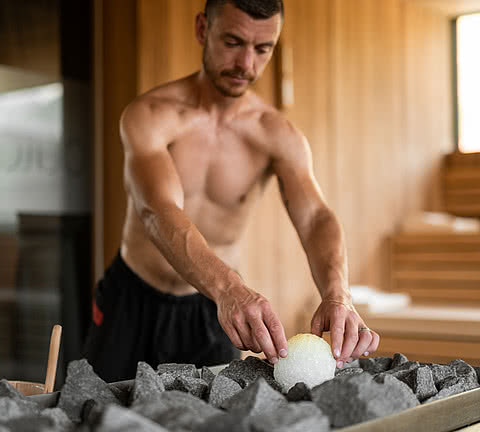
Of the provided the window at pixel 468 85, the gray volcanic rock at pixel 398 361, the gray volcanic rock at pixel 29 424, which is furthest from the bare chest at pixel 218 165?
the window at pixel 468 85

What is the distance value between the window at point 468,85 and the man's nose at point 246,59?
13.1ft

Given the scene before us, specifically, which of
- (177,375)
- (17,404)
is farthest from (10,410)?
(177,375)

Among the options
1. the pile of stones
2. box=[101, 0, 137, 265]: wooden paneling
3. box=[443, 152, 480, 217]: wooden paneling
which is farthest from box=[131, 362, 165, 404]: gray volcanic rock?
box=[443, 152, 480, 217]: wooden paneling

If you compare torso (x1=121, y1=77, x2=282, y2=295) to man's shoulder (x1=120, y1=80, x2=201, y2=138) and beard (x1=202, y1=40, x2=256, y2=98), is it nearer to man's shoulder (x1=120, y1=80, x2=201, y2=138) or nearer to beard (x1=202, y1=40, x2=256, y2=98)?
man's shoulder (x1=120, y1=80, x2=201, y2=138)

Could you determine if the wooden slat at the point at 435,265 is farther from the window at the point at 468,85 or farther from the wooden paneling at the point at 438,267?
the window at the point at 468,85

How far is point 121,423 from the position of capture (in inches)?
35.9

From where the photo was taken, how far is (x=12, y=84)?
3.22m

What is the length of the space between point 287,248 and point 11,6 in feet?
6.02

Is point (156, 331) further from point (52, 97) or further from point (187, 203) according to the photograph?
point (52, 97)

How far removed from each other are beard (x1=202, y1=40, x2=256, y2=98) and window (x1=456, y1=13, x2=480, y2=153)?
12.9 ft

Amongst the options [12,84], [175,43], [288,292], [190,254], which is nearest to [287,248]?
[288,292]

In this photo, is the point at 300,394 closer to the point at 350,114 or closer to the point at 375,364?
the point at 375,364

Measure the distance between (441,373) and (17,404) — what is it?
30.9 inches

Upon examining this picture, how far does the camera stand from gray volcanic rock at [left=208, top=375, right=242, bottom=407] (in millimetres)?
1266
